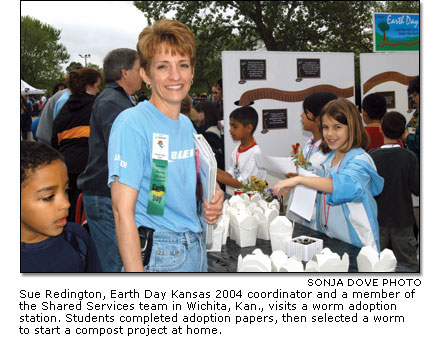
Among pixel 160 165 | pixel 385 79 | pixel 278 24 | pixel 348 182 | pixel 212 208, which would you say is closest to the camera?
pixel 160 165

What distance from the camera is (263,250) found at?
7.98 feet

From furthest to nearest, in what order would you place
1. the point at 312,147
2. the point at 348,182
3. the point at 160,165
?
the point at 312,147 → the point at 348,182 → the point at 160,165

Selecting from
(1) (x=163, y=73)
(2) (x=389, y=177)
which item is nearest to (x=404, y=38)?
(2) (x=389, y=177)

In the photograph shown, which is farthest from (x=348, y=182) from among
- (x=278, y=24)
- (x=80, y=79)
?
(x=278, y=24)

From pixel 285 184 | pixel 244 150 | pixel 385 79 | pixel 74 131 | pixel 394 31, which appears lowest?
pixel 285 184

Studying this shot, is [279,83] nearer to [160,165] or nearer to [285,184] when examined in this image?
[285,184]

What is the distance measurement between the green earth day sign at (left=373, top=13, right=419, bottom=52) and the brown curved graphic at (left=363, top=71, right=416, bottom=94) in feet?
2.52

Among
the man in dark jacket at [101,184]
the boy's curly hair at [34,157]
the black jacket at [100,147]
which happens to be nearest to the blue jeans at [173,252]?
the boy's curly hair at [34,157]

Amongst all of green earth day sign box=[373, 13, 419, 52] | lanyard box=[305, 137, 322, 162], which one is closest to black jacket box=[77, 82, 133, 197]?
lanyard box=[305, 137, 322, 162]

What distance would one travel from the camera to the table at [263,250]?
214 cm

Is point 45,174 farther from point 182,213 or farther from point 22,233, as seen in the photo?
point 182,213

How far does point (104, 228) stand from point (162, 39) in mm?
1137

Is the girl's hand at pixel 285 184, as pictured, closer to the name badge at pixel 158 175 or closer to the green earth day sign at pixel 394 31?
the name badge at pixel 158 175

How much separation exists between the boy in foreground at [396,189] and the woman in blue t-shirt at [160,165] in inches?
88.7
